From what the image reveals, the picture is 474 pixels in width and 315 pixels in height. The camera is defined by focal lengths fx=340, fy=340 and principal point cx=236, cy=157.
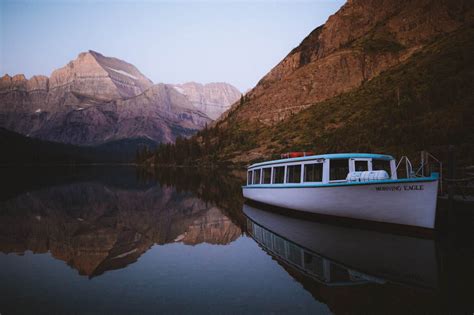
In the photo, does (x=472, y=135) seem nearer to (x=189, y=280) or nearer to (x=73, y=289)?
(x=189, y=280)

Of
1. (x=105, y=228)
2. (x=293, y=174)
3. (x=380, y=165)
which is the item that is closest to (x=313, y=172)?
(x=293, y=174)

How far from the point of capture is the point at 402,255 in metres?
15.1

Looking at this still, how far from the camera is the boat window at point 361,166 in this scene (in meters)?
22.6

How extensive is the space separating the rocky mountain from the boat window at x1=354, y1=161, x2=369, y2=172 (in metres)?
21.2

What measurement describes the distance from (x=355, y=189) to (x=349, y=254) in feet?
16.8

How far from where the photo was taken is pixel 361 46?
16738cm

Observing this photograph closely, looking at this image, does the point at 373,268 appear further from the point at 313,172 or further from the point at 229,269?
the point at 313,172

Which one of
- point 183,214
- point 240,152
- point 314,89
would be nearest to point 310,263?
point 183,214

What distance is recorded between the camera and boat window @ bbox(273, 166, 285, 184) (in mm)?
28002

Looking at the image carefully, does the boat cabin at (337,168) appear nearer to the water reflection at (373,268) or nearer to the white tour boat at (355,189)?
the white tour boat at (355,189)

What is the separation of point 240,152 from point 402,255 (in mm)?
132570

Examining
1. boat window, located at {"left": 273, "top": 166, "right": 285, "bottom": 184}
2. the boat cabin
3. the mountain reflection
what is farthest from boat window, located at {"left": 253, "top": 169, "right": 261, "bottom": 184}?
the boat cabin

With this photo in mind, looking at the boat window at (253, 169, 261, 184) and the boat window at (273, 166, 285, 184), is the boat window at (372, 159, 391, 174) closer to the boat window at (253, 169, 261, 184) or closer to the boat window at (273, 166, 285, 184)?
the boat window at (273, 166, 285, 184)

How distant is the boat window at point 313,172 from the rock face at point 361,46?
13871 cm
